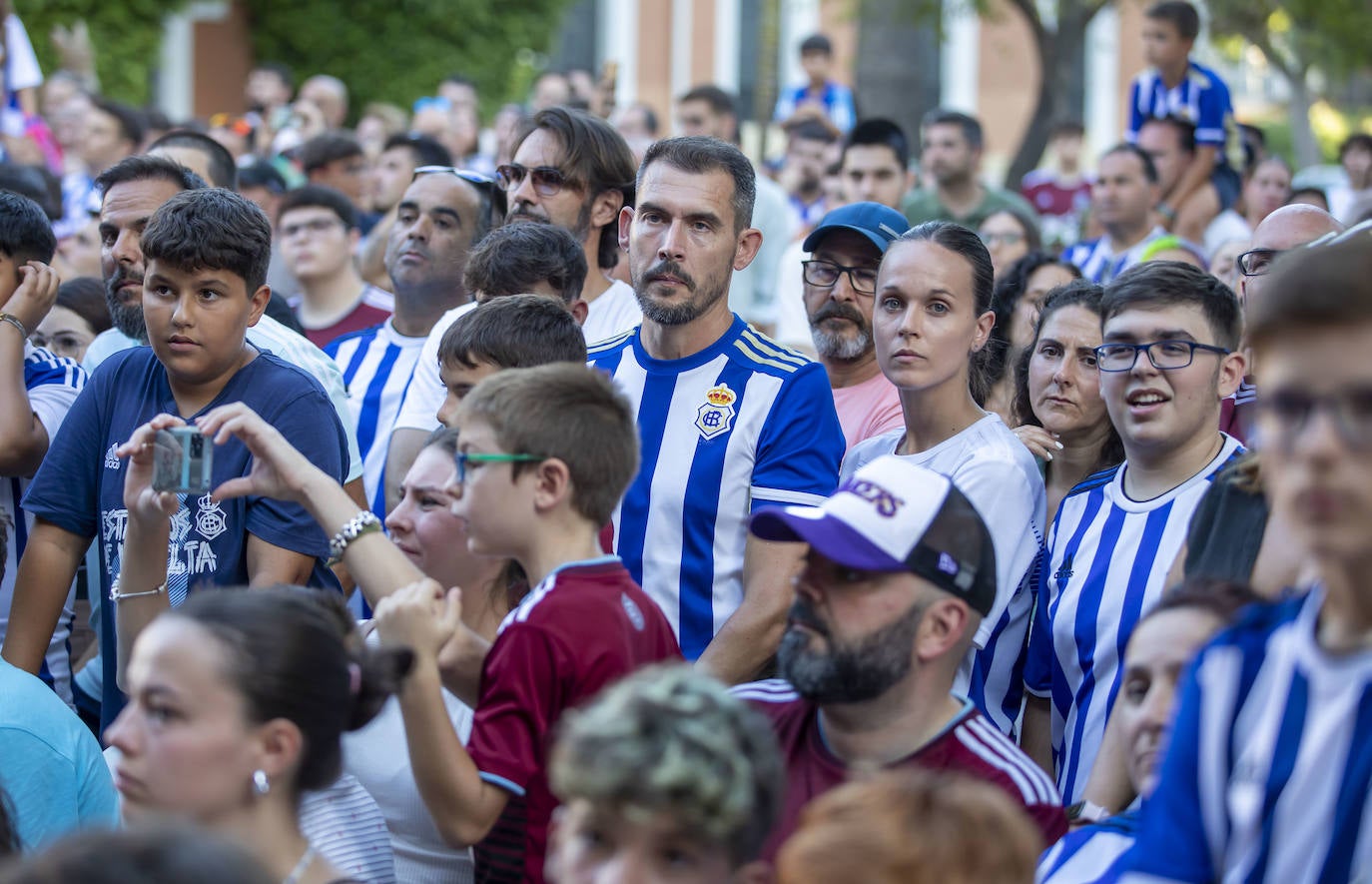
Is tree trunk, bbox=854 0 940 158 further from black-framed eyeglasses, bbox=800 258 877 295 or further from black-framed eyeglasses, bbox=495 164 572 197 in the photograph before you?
black-framed eyeglasses, bbox=800 258 877 295

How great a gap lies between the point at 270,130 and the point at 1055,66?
916 cm

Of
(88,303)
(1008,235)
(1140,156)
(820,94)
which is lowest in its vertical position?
(88,303)

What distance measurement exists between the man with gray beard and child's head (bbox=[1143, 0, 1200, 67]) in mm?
5164

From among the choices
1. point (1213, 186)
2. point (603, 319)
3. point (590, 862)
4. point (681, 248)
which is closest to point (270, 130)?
point (1213, 186)

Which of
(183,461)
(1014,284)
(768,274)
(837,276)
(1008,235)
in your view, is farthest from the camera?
(768,274)

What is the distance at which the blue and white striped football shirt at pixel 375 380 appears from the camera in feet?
17.9

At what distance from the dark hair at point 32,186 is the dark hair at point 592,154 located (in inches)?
83.7

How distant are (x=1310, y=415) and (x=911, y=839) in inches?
29.1

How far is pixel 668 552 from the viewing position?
399cm

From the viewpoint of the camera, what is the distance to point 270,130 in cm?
1253

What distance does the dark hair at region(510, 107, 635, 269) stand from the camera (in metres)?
5.35

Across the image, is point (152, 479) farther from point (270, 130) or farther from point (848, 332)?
point (270, 130)

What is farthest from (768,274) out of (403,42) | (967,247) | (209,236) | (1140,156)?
(403,42)

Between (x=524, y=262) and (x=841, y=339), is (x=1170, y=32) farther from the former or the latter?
(x=524, y=262)
